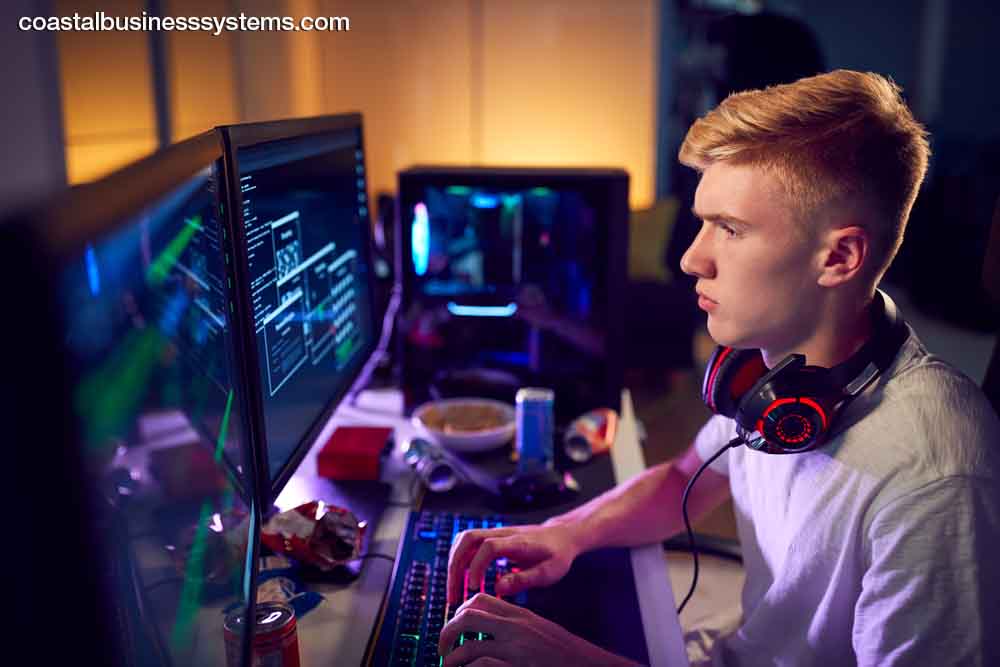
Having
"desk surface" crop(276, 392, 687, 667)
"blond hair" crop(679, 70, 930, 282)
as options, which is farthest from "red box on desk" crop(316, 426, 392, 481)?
"blond hair" crop(679, 70, 930, 282)

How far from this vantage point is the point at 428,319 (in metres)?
1.62

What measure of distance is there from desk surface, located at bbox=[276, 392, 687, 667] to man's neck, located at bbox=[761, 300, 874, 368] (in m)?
0.34

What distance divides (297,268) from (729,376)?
21.4 inches

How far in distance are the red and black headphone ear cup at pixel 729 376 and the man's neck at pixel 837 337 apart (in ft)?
0.30

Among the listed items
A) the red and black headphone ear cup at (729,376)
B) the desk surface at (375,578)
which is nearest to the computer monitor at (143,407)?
the desk surface at (375,578)

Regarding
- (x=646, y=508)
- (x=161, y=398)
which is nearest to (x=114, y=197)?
(x=161, y=398)

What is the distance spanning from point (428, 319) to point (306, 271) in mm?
601

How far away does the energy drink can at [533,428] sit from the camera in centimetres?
133

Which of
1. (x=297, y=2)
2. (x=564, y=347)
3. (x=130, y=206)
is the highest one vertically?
(x=297, y=2)

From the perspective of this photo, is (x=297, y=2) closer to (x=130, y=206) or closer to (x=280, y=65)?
(x=280, y=65)

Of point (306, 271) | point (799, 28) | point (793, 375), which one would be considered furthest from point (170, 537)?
point (799, 28)

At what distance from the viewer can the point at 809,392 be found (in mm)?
869

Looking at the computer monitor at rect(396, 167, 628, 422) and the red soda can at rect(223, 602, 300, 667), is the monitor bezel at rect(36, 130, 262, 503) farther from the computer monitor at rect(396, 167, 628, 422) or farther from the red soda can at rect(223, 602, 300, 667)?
the computer monitor at rect(396, 167, 628, 422)

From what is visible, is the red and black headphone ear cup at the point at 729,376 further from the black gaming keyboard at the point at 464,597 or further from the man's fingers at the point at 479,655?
the man's fingers at the point at 479,655
